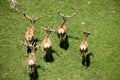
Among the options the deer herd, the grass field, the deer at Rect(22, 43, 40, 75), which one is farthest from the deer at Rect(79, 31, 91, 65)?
the deer at Rect(22, 43, 40, 75)

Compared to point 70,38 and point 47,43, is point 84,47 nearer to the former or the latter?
point 47,43

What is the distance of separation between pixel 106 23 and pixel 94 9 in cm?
176

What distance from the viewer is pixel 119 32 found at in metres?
23.8

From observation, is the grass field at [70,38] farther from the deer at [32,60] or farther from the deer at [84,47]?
the deer at [32,60]

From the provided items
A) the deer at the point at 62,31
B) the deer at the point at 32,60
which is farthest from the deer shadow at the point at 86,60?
the deer at the point at 32,60

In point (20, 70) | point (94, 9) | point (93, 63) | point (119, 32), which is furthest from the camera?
point (94, 9)

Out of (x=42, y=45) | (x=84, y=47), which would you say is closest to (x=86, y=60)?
(x=84, y=47)

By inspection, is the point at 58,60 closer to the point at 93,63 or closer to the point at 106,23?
the point at 93,63

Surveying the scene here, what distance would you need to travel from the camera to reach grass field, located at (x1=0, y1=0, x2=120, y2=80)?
19875 millimetres

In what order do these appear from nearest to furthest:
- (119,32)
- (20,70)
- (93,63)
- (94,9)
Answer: (20,70) → (93,63) → (119,32) → (94,9)

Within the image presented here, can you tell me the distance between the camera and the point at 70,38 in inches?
877

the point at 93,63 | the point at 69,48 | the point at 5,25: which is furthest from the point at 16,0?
the point at 93,63

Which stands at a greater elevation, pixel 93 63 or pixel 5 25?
pixel 5 25

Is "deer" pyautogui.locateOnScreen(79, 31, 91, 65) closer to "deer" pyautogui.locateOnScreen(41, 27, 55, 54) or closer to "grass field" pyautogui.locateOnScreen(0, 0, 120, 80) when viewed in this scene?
"grass field" pyautogui.locateOnScreen(0, 0, 120, 80)
